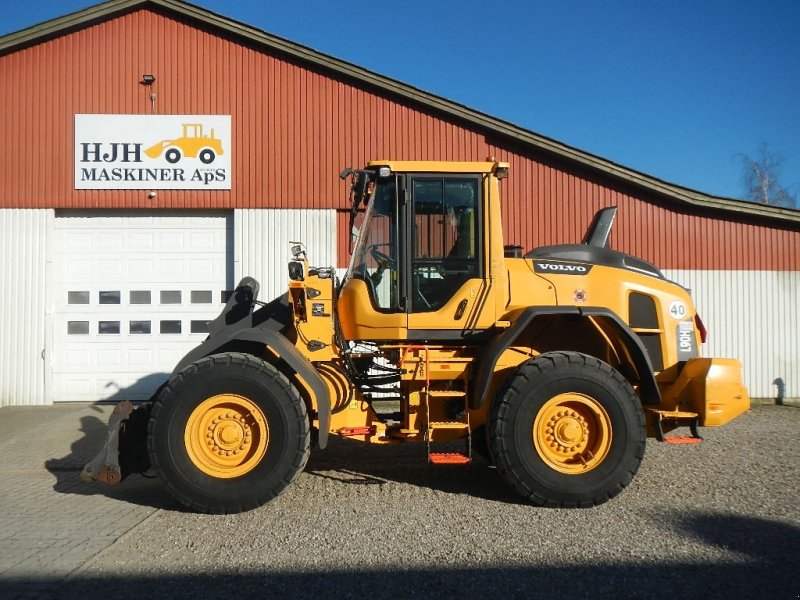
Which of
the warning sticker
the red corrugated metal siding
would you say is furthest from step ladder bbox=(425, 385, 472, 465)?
the red corrugated metal siding

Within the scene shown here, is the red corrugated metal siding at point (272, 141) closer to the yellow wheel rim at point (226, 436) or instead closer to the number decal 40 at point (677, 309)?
the number decal 40 at point (677, 309)

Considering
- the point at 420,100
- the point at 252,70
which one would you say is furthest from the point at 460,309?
the point at 252,70

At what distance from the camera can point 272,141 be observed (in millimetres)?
10195

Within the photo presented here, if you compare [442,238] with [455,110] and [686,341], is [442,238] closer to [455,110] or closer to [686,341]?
[686,341]

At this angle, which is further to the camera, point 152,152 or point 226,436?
point 152,152

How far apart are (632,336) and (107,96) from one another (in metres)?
9.35

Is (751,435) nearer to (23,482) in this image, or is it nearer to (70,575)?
(70,575)

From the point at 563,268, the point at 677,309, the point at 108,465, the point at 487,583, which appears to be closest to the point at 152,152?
the point at 108,465

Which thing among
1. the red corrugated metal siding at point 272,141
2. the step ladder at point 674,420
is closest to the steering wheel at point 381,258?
the step ladder at point 674,420

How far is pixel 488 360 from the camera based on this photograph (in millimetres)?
4887

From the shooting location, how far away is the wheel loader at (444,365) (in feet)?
15.7

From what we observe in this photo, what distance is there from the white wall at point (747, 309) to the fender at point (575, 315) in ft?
19.7

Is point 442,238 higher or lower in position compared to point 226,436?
higher

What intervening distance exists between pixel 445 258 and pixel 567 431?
1.77 metres
